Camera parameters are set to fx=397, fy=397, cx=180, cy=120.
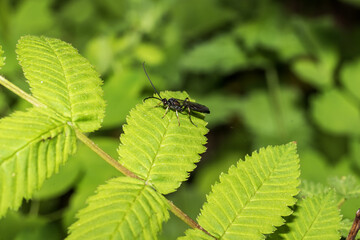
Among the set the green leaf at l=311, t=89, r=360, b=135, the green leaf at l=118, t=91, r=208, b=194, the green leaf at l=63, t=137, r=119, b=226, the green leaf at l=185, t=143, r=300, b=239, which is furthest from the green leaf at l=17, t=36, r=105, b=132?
the green leaf at l=311, t=89, r=360, b=135

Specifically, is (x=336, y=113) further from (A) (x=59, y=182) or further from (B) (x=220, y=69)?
(A) (x=59, y=182)

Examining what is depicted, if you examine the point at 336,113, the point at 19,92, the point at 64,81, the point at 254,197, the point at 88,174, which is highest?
the point at 336,113

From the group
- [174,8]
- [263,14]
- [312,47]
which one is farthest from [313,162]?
[174,8]

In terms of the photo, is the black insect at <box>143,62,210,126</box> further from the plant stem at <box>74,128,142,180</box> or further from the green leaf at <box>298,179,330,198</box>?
the green leaf at <box>298,179,330,198</box>

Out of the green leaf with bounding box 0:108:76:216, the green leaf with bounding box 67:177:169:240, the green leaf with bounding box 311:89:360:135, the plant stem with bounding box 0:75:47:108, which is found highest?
the green leaf with bounding box 311:89:360:135

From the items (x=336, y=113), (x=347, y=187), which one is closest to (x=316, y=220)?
(x=347, y=187)

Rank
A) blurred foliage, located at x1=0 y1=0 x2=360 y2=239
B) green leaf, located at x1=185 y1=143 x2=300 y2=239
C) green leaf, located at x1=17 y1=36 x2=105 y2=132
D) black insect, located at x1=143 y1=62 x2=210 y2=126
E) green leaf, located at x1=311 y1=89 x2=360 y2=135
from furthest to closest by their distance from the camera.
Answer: green leaf, located at x1=311 y1=89 x2=360 y2=135, blurred foliage, located at x1=0 y1=0 x2=360 y2=239, black insect, located at x1=143 y1=62 x2=210 y2=126, green leaf, located at x1=17 y1=36 x2=105 y2=132, green leaf, located at x1=185 y1=143 x2=300 y2=239

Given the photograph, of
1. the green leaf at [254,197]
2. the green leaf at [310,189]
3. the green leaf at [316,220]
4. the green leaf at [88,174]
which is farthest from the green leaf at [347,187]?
the green leaf at [88,174]
